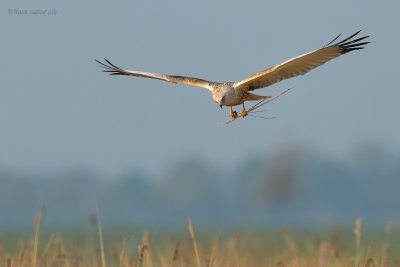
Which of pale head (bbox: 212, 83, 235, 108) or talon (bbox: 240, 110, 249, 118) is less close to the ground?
pale head (bbox: 212, 83, 235, 108)

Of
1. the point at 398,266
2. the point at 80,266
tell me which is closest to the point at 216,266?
the point at 80,266

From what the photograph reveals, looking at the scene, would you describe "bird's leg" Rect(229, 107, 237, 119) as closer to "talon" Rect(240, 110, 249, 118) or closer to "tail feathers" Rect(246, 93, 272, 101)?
"talon" Rect(240, 110, 249, 118)

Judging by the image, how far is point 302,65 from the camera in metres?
8.65

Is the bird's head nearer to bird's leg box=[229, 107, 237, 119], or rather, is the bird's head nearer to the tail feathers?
bird's leg box=[229, 107, 237, 119]

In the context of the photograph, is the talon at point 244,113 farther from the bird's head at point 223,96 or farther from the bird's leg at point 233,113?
the bird's head at point 223,96

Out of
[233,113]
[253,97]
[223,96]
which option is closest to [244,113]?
[233,113]

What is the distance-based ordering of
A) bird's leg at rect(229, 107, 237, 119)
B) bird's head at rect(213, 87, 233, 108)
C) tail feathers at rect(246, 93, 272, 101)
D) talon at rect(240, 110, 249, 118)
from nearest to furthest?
talon at rect(240, 110, 249, 118), bird's leg at rect(229, 107, 237, 119), bird's head at rect(213, 87, 233, 108), tail feathers at rect(246, 93, 272, 101)

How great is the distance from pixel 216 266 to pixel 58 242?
1.29m

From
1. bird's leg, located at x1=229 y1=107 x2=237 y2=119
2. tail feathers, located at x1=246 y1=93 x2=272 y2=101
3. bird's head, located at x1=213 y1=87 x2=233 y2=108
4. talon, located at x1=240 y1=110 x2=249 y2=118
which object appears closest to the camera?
talon, located at x1=240 y1=110 x2=249 y2=118

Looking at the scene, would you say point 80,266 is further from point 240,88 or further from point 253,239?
point 253,239

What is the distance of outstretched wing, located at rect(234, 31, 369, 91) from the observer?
27.5ft

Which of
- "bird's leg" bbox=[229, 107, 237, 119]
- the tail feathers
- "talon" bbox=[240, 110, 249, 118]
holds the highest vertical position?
the tail feathers

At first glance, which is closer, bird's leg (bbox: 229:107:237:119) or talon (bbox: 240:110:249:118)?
talon (bbox: 240:110:249:118)

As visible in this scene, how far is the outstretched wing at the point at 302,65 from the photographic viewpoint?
837 cm
